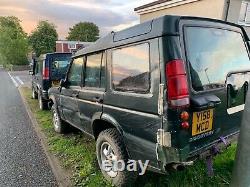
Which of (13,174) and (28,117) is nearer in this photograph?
(13,174)

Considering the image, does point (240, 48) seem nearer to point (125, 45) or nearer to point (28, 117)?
point (125, 45)

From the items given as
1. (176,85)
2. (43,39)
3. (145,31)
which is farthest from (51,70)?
(43,39)

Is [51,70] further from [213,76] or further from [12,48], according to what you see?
[12,48]

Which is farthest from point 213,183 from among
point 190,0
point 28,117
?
point 190,0

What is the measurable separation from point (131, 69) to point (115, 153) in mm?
1158

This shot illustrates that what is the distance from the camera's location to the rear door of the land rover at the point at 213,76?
8.66 feet

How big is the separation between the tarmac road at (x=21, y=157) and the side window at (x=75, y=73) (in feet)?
5.00

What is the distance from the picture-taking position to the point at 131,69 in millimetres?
3020

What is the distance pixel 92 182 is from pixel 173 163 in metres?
1.49

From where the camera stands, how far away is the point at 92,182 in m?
3.61

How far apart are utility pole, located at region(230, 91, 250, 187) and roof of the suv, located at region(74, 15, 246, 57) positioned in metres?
1.01

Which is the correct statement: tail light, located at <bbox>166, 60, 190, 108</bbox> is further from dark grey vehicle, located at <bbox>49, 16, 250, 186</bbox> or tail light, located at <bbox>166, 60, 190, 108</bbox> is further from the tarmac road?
the tarmac road

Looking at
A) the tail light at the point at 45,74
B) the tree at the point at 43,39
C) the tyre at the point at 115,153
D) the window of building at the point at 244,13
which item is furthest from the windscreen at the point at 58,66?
the tree at the point at 43,39

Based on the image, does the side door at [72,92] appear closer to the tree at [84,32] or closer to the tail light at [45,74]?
the tail light at [45,74]
